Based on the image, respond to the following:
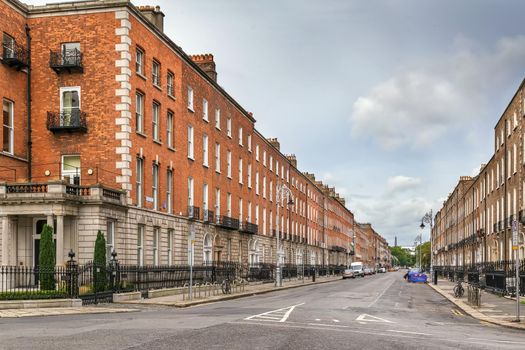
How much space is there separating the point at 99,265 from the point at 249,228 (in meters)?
32.3

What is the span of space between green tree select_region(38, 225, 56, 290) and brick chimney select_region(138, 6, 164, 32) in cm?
1661

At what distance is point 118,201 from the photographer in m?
34.3

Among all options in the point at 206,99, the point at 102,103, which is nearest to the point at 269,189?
the point at 206,99

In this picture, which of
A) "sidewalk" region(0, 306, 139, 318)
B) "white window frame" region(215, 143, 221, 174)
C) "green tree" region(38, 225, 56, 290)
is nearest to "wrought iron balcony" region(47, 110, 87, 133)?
"green tree" region(38, 225, 56, 290)

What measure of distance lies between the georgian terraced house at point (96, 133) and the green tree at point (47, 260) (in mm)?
1921

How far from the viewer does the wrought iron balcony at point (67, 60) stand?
36.1 meters

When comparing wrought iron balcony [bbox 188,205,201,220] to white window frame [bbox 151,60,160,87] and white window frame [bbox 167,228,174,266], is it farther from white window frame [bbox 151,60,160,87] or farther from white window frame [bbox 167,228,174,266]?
white window frame [bbox 151,60,160,87]

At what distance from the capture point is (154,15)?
42.2m

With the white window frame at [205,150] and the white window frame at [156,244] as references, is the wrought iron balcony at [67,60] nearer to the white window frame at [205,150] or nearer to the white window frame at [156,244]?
the white window frame at [156,244]

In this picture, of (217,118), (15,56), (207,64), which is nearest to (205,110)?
(217,118)

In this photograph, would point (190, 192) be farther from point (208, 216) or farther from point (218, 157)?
point (218, 157)

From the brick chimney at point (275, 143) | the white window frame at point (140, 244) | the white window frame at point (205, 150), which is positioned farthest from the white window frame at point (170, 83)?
the brick chimney at point (275, 143)

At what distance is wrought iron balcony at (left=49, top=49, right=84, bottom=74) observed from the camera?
118 ft

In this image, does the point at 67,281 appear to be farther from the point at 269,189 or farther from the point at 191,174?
the point at 269,189
